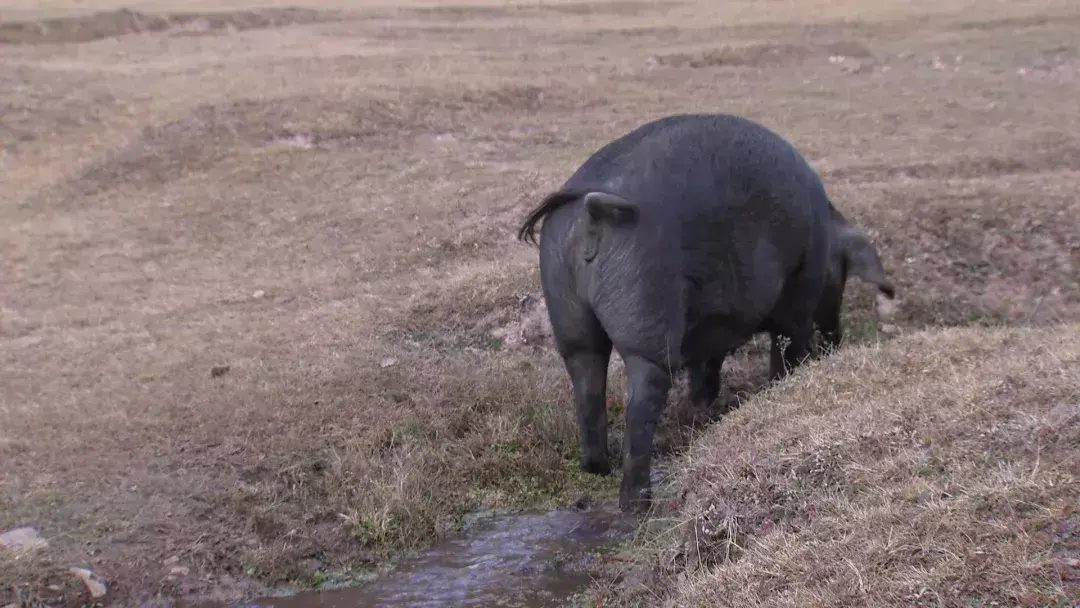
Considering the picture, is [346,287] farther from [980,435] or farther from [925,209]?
[980,435]

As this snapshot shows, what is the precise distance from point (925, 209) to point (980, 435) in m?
5.92

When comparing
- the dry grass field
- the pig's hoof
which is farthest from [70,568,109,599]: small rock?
the pig's hoof

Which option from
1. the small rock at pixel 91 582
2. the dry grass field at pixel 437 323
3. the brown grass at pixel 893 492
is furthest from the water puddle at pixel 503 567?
the small rock at pixel 91 582

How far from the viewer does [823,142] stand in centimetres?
1389

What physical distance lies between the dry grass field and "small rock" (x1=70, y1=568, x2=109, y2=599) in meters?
0.06

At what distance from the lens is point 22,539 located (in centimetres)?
543

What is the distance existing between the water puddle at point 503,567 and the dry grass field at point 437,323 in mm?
237

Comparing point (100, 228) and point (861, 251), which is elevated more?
point (861, 251)

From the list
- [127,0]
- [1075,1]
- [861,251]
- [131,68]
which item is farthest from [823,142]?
[127,0]

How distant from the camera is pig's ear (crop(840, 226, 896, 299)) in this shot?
7.28 m

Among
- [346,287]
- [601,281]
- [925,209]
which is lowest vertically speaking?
[346,287]

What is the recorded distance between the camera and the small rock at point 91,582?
5129 mm

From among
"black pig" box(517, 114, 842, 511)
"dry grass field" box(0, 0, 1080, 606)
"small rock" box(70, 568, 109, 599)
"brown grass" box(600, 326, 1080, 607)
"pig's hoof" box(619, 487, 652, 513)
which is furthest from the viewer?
"pig's hoof" box(619, 487, 652, 513)

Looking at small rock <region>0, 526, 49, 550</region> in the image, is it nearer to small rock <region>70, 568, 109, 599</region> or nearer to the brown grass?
small rock <region>70, 568, 109, 599</region>
